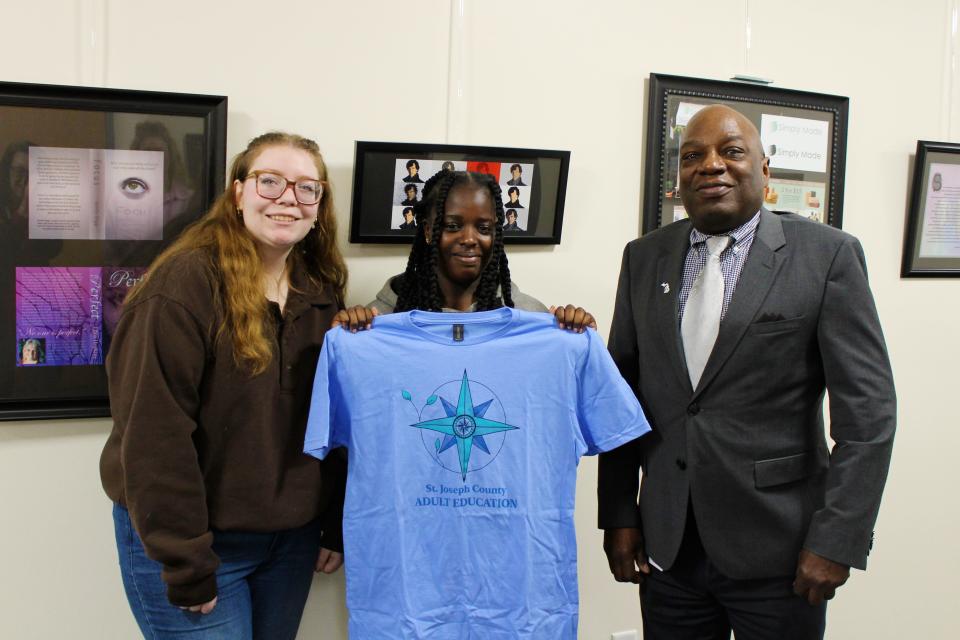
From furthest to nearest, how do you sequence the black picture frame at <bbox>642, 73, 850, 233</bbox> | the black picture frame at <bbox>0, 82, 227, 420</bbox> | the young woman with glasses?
the black picture frame at <bbox>642, 73, 850, 233</bbox> < the black picture frame at <bbox>0, 82, 227, 420</bbox> < the young woman with glasses

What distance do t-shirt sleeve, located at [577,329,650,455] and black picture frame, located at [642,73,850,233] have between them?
2.64 ft

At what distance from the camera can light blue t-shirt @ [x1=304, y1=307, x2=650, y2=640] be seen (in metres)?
1.42

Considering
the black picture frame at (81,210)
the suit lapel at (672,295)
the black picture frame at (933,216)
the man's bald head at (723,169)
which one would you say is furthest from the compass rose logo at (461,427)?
the black picture frame at (933,216)

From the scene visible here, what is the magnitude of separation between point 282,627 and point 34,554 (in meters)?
0.70

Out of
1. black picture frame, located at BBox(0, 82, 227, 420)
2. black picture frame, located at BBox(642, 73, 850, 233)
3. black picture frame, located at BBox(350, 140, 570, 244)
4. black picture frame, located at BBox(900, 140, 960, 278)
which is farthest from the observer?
black picture frame, located at BBox(900, 140, 960, 278)

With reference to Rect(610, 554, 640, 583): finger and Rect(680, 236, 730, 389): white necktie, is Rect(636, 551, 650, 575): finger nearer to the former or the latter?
Rect(610, 554, 640, 583): finger

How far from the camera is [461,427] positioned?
1.43 meters

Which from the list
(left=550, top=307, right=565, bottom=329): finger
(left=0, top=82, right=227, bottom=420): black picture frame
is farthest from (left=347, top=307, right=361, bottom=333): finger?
(left=0, top=82, right=227, bottom=420): black picture frame

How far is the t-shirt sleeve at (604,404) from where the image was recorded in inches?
56.5

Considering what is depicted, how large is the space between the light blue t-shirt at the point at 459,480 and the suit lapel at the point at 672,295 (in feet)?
0.38

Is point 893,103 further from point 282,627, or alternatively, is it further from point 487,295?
point 282,627

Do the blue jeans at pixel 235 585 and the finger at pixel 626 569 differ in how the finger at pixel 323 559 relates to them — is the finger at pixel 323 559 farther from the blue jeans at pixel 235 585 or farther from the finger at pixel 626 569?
the finger at pixel 626 569

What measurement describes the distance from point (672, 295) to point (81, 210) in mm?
1380

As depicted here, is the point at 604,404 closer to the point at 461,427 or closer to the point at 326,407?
the point at 461,427
